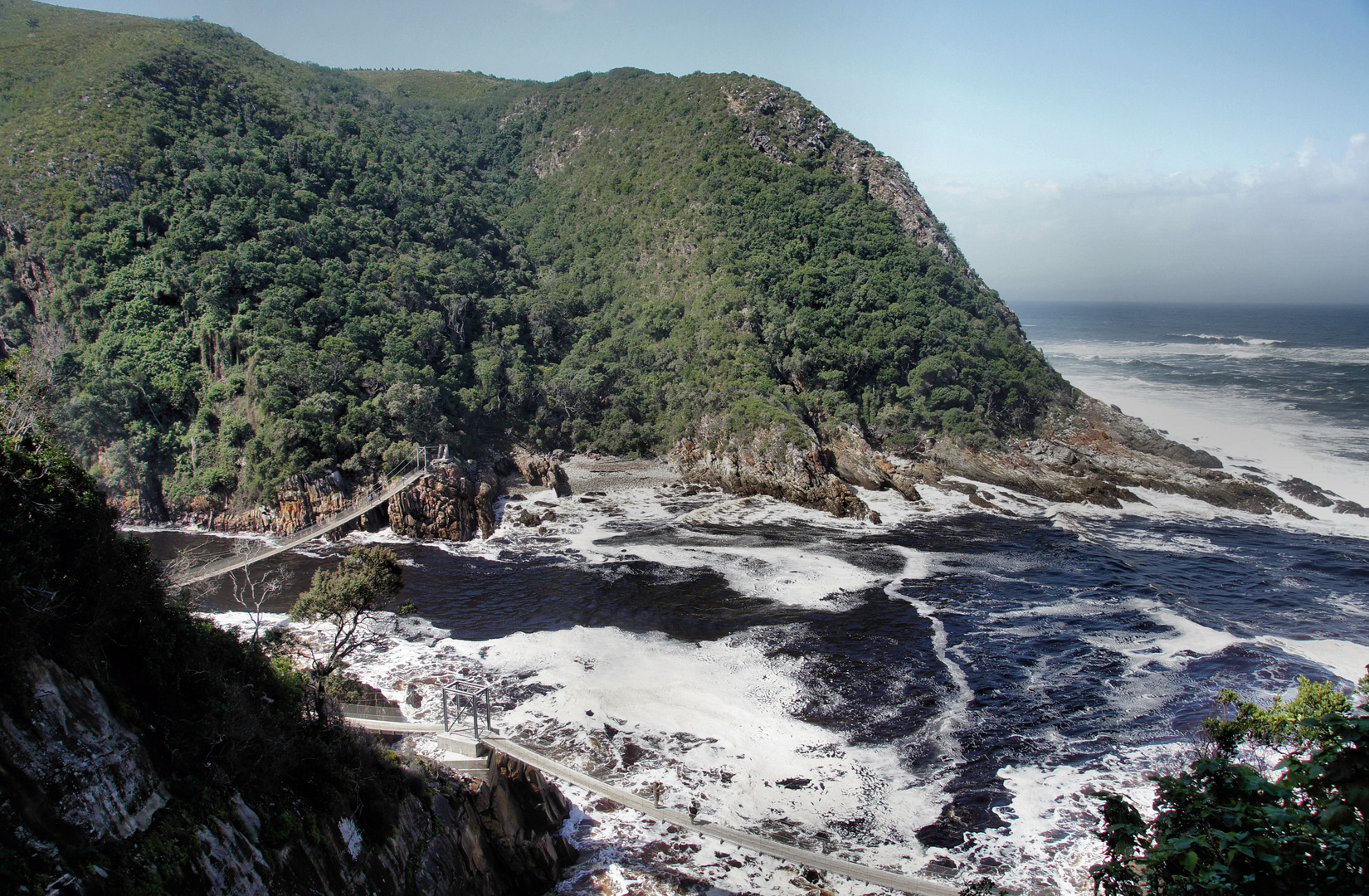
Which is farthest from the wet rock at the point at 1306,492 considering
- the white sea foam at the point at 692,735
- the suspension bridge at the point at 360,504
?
the suspension bridge at the point at 360,504

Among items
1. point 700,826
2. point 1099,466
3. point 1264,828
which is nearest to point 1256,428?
point 1099,466

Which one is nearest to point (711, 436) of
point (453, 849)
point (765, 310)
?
point (765, 310)

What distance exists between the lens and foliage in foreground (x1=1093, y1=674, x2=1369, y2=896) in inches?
201

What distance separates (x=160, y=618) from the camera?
9234 millimetres

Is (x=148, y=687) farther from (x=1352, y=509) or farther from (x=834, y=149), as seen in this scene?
(x=834, y=149)

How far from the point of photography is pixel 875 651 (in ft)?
74.7

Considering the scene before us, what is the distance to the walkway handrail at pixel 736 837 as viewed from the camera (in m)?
13.2

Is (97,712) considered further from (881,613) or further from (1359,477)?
(1359,477)

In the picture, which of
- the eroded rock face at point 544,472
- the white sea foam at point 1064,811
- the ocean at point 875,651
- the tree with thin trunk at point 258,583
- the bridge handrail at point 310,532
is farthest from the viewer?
the eroded rock face at point 544,472

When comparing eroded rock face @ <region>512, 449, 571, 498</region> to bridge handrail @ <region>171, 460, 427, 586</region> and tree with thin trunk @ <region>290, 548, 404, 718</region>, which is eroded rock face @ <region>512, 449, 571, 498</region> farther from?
tree with thin trunk @ <region>290, 548, 404, 718</region>

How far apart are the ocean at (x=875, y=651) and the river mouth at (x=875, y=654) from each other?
0.09 m

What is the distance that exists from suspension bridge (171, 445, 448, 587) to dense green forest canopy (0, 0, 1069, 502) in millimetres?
855

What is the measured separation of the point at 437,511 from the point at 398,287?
1845 cm

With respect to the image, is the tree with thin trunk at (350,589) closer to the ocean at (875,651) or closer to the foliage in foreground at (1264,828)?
the ocean at (875,651)
